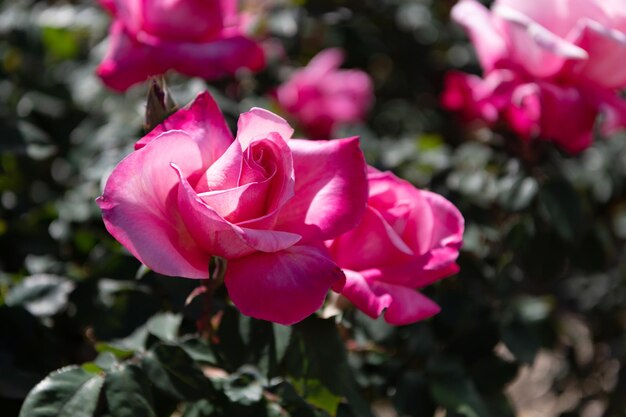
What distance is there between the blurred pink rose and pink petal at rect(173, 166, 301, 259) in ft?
3.17

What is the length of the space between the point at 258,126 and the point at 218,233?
0.33 feet

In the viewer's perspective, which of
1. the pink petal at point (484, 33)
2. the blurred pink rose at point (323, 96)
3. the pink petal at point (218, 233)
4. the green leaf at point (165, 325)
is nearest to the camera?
the pink petal at point (218, 233)

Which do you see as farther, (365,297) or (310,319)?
(310,319)

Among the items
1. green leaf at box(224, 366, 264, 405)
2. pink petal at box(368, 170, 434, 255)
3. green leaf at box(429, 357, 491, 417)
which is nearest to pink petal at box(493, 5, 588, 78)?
pink petal at box(368, 170, 434, 255)

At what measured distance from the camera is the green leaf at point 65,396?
0.70 meters

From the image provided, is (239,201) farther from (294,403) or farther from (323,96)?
(323,96)

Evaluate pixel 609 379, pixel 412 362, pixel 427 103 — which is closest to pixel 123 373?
pixel 412 362

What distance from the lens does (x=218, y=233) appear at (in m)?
0.65

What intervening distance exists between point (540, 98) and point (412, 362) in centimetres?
39

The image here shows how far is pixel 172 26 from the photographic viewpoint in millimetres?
998

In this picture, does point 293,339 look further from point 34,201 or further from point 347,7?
point 347,7

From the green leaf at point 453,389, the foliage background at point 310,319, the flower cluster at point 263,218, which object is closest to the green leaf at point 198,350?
the foliage background at point 310,319

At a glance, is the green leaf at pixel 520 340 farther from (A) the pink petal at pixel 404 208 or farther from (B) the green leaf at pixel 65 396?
(B) the green leaf at pixel 65 396

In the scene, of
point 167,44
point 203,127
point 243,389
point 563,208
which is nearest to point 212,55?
point 167,44
